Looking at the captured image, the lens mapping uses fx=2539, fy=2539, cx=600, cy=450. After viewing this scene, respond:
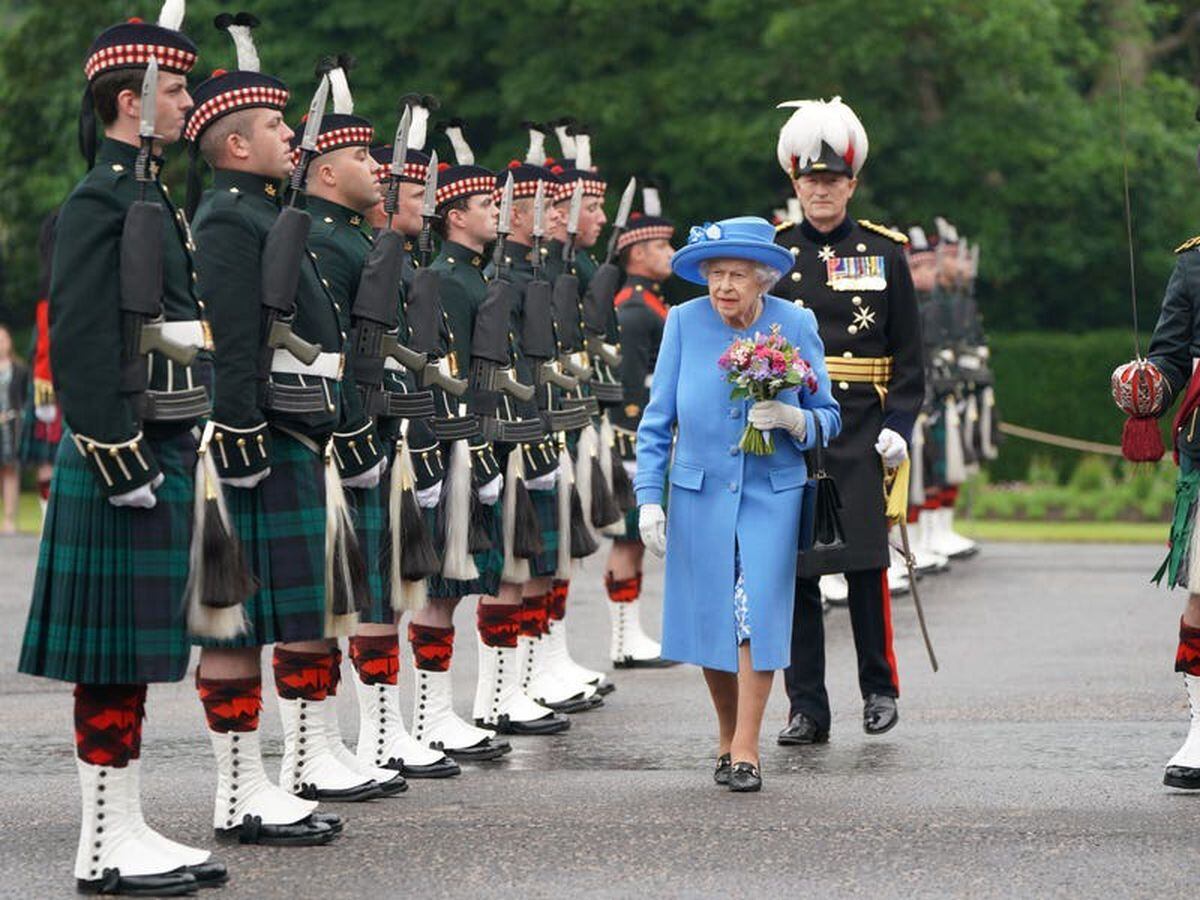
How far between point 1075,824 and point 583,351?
4157mm

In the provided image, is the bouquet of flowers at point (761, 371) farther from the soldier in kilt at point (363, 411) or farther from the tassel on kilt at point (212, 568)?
the tassel on kilt at point (212, 568)

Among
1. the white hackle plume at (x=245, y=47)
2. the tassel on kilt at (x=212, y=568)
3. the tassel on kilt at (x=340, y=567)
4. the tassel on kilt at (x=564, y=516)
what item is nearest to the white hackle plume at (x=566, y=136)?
the tassel on kilt at (x=564, y=516)

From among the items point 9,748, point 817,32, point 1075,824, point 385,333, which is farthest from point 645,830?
point 817,32

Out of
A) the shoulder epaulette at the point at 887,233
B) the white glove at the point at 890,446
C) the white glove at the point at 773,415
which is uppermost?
the shoulder epaulette at the point at 887,233

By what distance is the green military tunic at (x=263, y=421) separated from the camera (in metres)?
7.05

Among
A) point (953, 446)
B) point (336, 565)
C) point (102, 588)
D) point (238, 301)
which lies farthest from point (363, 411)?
point (953, 446)

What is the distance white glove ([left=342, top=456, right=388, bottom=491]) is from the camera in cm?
784

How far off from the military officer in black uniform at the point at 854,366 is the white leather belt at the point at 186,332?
11.0 feet

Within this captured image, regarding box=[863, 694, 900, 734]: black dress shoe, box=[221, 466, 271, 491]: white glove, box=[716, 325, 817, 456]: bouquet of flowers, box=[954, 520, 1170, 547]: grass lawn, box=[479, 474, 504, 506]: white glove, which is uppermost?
box=[716, 325, 817, 456]: bouquet of flowers

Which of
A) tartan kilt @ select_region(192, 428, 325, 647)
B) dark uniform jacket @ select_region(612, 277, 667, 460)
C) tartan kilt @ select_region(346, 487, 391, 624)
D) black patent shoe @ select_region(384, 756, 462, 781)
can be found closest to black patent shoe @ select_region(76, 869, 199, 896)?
tartan kilt @ select_region(192, 428, 325, 647)

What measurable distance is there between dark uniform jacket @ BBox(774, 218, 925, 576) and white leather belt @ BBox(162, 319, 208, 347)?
3383 mm

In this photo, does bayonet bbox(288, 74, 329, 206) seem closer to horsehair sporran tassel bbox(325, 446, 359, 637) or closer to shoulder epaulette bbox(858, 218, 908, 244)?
horsehair sporran tassel bbox(325, 446, 359, 637)

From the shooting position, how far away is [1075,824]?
7520 millimetres

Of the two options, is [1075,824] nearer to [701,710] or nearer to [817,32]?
[701,710]
